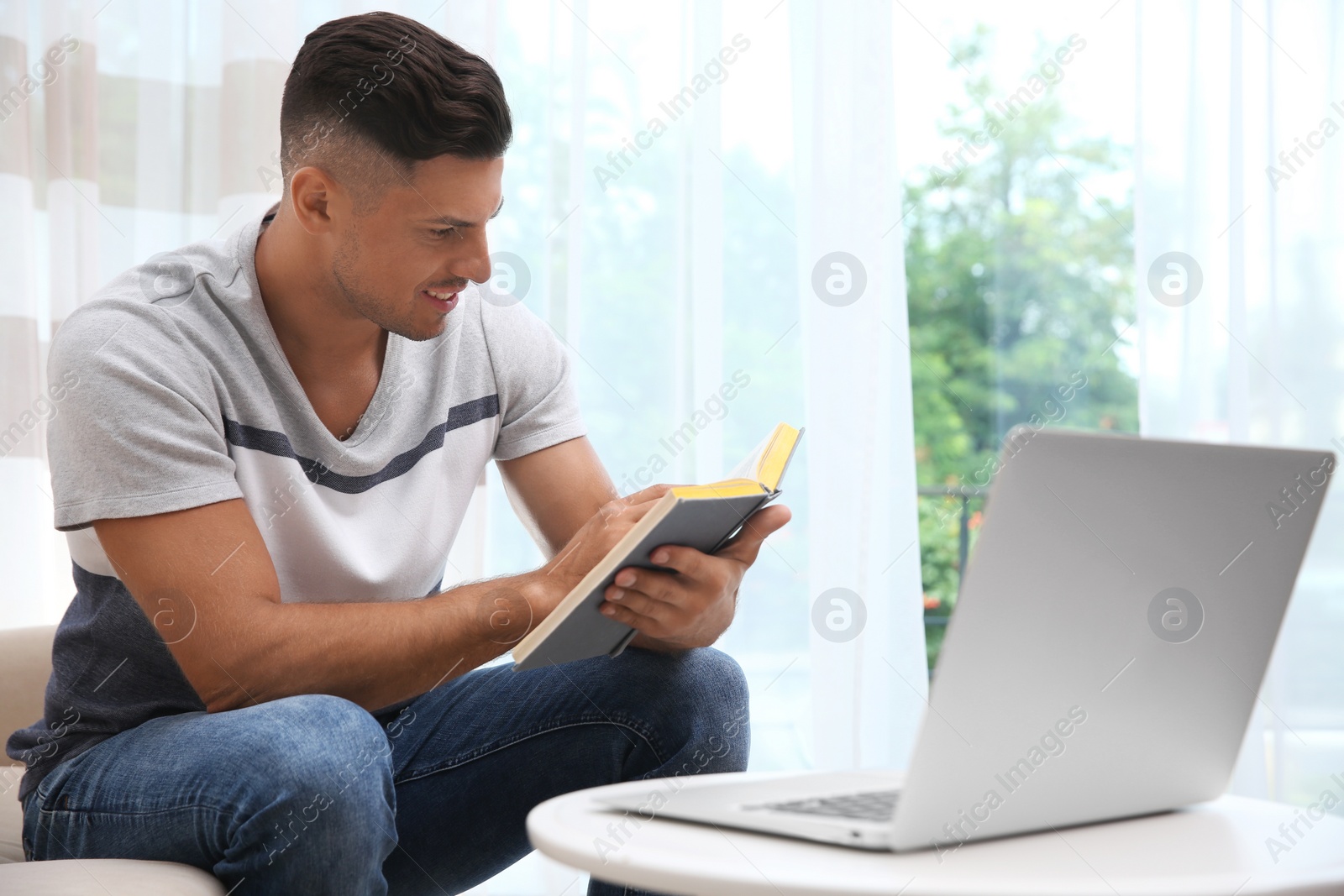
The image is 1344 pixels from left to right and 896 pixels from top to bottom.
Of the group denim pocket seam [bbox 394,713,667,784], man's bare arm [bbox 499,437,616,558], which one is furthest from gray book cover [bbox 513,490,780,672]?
man's bare arm [bbox 499,437,616,558]

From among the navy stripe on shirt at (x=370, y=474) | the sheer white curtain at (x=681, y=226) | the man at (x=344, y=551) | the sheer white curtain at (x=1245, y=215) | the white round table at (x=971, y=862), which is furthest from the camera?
the sheer white curtain at (x=1245, y=215)

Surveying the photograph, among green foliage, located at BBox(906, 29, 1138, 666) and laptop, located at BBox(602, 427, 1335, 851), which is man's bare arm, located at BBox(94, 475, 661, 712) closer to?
laptop, located at BBox(602, 427, 1335, 851)

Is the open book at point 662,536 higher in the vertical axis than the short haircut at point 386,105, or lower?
lower

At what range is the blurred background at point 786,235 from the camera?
72.4 inches

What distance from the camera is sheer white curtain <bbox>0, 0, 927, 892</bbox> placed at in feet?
5.98

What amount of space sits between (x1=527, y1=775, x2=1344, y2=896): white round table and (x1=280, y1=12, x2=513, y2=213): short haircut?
0.75m

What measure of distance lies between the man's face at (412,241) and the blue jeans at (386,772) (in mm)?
409

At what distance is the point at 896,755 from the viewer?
1.92 meters

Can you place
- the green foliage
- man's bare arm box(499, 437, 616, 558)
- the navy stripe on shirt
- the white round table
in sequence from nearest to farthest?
the white round table
the navy stripe on shirt
man's bare arm box(499, 437, 616, 558)
the green foliage

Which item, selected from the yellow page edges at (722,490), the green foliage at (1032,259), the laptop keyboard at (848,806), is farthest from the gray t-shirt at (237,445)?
the green foliage at (1032,259)

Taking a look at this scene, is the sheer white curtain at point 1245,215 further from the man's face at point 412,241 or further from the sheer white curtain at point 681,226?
the man's face at point 412,241

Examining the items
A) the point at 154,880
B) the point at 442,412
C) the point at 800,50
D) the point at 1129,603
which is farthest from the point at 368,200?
the point at 800,50

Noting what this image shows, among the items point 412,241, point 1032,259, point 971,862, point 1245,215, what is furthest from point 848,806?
point 1032,259

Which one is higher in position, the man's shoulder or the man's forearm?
the man's shoulder
